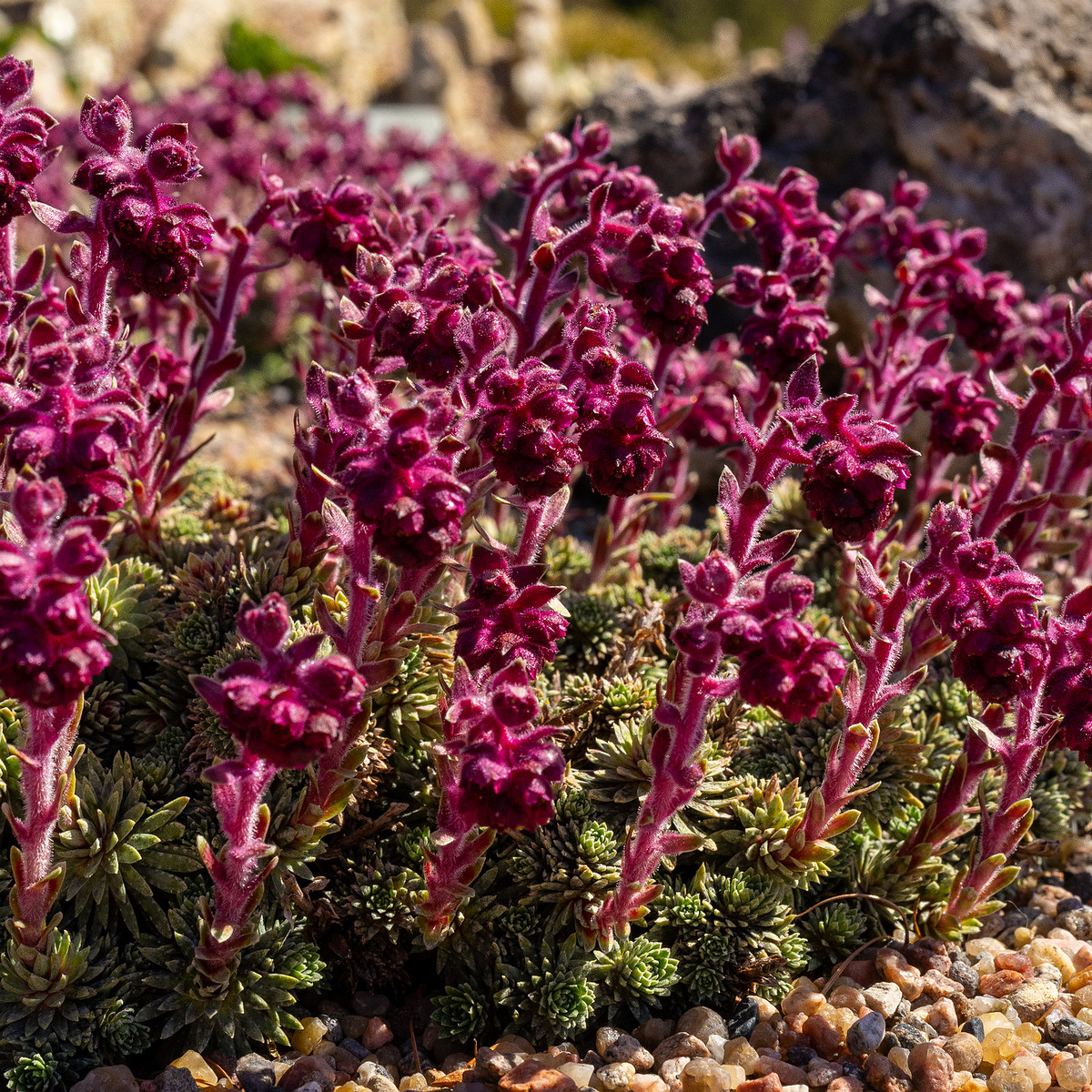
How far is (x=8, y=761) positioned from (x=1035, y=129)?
5.80 m

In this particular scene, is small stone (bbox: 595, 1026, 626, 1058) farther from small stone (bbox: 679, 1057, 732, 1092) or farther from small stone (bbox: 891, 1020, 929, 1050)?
small stone (bbox: 891, 1020, 929, 1050)

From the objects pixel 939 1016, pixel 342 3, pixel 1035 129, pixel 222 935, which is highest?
Answer: pixel 342 3

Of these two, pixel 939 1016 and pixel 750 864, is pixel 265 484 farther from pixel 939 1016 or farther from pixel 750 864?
pixel 939 1016

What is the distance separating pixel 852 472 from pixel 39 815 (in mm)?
2267

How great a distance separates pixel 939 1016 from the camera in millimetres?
3250

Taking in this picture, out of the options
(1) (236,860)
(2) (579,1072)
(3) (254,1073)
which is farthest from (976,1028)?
(1) (236,860)

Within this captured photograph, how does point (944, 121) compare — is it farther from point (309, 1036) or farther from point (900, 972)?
point (309, 1036)

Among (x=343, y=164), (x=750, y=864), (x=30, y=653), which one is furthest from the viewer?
(x=343, y=164)

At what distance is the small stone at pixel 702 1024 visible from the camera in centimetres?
321

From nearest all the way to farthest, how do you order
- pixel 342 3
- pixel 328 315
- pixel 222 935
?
pixel 222 935, pixel 328 315, pixel 342 3

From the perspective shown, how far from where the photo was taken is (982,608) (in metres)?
2.89

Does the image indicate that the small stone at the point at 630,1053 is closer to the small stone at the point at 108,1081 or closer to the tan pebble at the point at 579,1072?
the tan pebble at the point at 579,1072

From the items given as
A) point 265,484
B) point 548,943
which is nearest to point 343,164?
point 265,484

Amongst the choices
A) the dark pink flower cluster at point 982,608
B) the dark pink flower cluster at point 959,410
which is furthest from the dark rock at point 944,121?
the dark pink flower cluster at point 982,608
